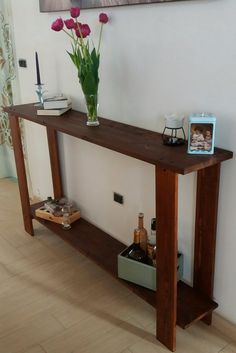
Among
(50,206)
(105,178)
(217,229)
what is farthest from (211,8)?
(50,206)

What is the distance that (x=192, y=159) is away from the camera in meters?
1.40

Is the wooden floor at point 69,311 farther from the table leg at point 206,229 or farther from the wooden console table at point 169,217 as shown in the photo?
the table leg at point 206,229

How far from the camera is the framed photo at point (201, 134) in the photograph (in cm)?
142

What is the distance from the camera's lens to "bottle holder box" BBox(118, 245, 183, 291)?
5.77 feet

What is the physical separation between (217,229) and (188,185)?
0.77 ft

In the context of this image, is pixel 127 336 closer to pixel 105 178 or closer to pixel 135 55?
pixel 105 178

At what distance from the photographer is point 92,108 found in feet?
6.25

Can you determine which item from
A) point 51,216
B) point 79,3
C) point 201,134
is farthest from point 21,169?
point 201,134

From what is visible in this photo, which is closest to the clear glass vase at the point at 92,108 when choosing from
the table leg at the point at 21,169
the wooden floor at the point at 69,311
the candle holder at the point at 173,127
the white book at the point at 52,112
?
the white book at the point at 52,112

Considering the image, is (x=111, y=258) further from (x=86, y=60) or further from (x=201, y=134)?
(x=86, y=60)

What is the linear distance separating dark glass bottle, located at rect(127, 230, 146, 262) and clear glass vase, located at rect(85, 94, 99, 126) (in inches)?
23.7

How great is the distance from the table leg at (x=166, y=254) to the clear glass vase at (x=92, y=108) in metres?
0.63

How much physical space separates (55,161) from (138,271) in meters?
1.14

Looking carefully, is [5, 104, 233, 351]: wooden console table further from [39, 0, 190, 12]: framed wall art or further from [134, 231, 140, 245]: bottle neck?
[39, 0, 190, 12]: framed wall art
